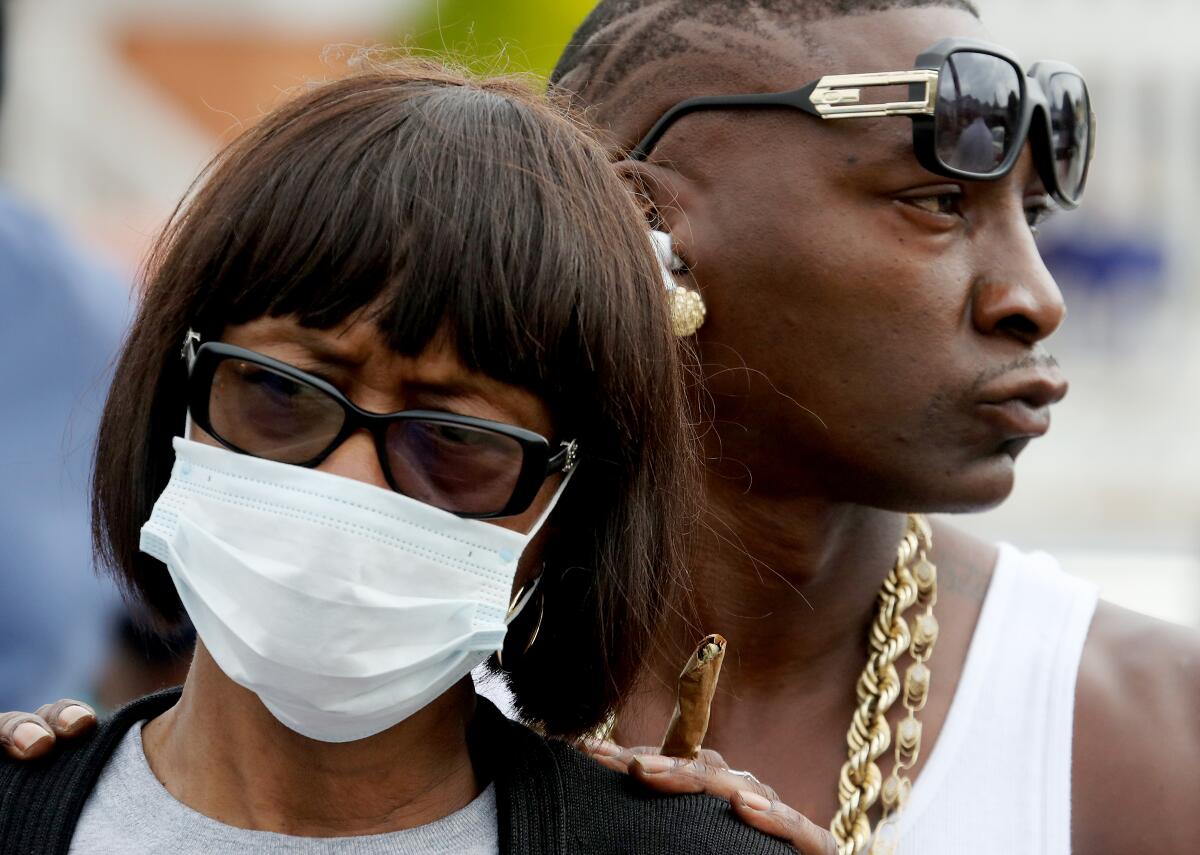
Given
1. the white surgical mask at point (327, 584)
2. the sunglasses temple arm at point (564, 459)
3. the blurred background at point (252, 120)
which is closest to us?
the white surgical mask at point (327, 584)

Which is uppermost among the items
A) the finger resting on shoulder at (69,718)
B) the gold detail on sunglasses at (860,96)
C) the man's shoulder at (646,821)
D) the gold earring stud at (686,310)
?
the gold detail on sunglasses at (860,96)

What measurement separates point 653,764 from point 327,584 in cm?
52

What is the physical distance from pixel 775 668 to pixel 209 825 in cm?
116

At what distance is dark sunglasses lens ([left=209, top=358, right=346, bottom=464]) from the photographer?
2.04m

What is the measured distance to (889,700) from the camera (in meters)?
2.86

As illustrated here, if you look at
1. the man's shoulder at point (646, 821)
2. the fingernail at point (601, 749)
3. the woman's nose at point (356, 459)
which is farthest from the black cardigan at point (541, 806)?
the woman's nose at point (356, 459)

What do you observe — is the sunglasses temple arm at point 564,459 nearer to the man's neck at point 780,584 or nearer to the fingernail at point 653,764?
the fingernail at point 653,764

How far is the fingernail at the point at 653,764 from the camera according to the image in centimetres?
223

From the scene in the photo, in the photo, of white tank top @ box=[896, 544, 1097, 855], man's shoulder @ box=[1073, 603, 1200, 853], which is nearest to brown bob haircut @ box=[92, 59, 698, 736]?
white tank top @ box=[896, 544, 1097, 855]

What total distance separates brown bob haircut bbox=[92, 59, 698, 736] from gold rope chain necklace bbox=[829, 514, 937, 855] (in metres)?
0.58

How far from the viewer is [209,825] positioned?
2.11 metres

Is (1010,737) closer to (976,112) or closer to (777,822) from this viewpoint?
(777,822)

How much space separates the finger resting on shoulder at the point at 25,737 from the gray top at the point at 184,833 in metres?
0.08

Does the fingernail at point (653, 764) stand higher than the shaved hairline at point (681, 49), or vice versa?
the shaved hairline at point (681, 49)
